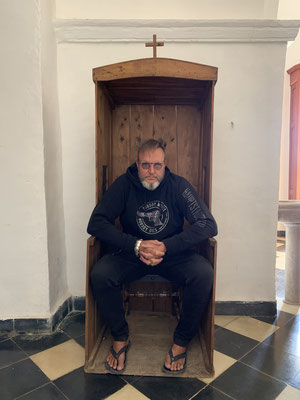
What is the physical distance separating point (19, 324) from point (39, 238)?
23.3 inches

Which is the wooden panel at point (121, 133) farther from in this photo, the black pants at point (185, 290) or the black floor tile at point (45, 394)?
the black floor tile at point (45, 394)

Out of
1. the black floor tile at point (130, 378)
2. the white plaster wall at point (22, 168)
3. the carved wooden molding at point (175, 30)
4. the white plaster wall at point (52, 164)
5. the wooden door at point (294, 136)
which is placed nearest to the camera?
the black floor tile at point (130, 378)

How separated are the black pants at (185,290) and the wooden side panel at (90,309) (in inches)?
1.6

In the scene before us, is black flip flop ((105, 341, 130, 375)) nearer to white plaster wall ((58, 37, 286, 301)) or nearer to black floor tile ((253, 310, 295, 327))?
white plaster wall ((58, 37, 286, 301))

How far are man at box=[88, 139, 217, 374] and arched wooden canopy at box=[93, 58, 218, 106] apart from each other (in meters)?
0.38

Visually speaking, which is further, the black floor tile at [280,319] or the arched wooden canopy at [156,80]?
the black floor tile at [280,319]

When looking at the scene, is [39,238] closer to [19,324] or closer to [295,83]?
[19,324]

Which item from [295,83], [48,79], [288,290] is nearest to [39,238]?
[48,79]

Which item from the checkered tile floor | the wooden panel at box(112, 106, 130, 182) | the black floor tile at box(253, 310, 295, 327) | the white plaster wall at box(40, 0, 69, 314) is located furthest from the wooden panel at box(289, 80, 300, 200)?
the white plaster wall at box(40, 0, 69, 314)

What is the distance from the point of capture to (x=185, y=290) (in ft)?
5.35

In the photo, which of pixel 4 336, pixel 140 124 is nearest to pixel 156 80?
pixel 140 124

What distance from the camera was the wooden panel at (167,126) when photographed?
7.09 feet

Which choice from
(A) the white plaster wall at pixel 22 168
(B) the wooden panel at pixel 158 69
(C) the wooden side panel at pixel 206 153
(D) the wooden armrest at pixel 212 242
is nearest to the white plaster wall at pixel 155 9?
(A) the white plaster wall at pixel 22 168

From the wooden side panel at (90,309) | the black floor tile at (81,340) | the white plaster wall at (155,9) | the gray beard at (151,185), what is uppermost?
the white plaster wall at (155,9)
